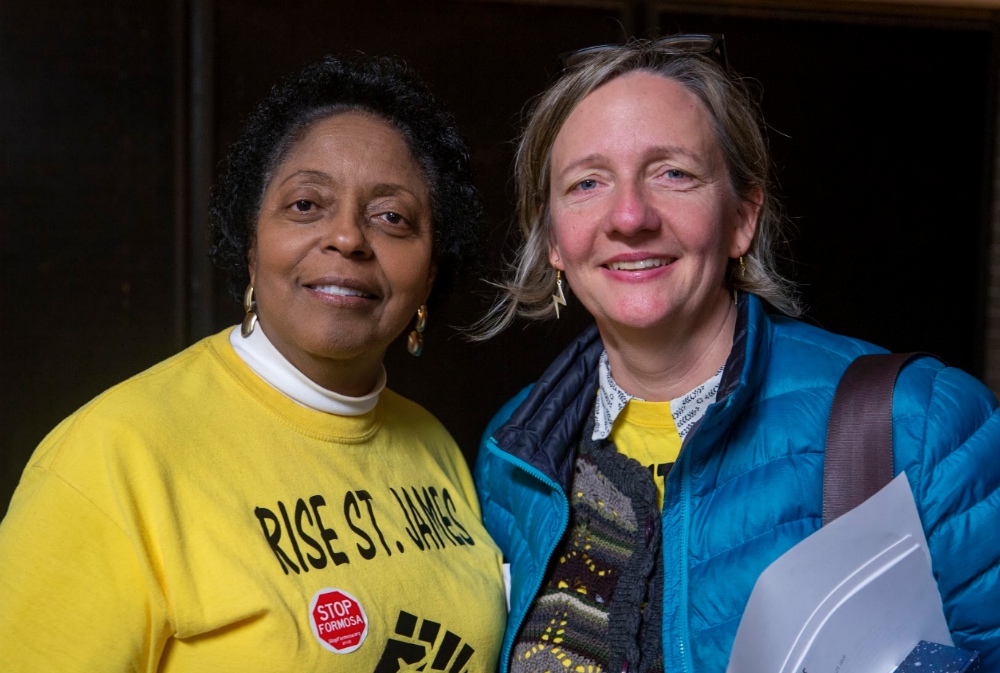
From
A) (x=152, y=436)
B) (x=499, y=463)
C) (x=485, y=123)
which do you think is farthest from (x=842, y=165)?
(x=152, y=436)

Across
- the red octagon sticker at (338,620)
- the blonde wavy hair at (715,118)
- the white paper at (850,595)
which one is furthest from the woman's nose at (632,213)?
the red octagon sticker at (338,620)

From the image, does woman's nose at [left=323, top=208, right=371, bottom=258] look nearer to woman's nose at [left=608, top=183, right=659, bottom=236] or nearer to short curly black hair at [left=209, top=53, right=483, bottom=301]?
short curly black hair at [left=209, top=53, right=483, bottom=301]

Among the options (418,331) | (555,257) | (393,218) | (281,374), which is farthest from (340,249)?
(555,257)

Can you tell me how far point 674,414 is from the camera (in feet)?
6.98

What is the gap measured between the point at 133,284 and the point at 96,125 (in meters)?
0.48

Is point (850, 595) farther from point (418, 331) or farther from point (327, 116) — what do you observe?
point (327, 116)

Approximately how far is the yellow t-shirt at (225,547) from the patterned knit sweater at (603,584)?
14 cm

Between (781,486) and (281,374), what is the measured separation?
1012 millimetres

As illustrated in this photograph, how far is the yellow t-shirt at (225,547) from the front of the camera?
160 cm

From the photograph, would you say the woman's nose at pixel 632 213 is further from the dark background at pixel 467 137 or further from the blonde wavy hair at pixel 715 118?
the dark background at pixel 467 137

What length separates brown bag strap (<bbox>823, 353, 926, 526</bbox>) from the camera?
1.74 meters

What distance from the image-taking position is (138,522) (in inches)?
65.4

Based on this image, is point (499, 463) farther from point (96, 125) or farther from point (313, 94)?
point (96, 125)

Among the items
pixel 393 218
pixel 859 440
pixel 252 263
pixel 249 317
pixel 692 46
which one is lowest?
pixel 859 440
